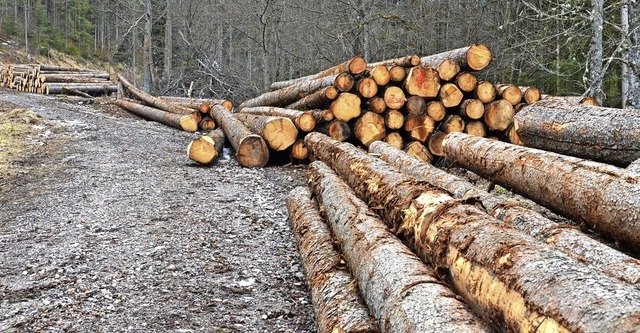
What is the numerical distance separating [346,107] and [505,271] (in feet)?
21.0

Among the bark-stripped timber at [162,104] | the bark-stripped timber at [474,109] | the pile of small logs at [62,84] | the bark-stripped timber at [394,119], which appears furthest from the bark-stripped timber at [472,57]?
the pile of small logs at [62,84]

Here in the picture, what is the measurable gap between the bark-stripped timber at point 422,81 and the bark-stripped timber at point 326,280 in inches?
152

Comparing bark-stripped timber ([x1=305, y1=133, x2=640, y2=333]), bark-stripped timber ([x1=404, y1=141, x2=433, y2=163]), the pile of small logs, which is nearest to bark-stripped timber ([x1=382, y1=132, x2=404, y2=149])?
bark-stripped timber ([x1=404, y1=141, x2=433, y2=163])

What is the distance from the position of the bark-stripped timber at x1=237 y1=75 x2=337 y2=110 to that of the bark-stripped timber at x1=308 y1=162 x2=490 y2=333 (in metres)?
5.33

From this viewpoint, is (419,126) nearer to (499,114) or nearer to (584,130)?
(499,114)

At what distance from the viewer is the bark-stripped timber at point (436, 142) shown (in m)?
8.42

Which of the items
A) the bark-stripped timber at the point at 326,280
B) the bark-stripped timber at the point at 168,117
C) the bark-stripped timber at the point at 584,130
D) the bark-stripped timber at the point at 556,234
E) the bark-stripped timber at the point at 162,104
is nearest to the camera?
the bark-stripped timber at the point at 556,234

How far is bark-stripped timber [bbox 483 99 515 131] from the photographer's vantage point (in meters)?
8.16

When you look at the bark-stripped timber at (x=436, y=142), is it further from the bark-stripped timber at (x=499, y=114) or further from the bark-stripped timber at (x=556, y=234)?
the bark-stripped timber at (x=556, y=234)

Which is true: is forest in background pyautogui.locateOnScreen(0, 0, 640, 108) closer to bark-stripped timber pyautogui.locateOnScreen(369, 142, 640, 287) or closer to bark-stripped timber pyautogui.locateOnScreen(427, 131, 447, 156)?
bark-stripped timber pyautogui.locateOnScreen(427, 131, 447, 156)

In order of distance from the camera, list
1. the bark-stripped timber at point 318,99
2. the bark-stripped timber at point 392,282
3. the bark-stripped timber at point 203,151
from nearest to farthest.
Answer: the bark-stripped timber at point 392,282
the bark-stripped timber at point 203,151
the bark-stripped timber at point 318,99

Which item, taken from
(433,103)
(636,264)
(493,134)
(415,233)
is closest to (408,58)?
(433,103)

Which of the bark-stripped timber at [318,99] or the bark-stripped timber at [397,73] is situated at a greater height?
the bark-stripped timber at [397,73]

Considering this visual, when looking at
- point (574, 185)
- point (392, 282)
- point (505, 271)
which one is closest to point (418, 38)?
point (574, 185)
